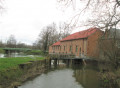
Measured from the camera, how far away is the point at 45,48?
51.7 m

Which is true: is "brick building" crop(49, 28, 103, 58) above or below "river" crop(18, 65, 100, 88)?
above

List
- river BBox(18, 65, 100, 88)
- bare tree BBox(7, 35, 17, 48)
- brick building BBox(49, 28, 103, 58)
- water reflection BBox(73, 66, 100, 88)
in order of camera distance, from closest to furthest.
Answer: river BBox(18, 65, 100, 88) < water reflection BBox(73, 66, 100, 88) < brick building BBox(49, 28, 103, 58) < bare tree BBox(7, 35, 17, 48)

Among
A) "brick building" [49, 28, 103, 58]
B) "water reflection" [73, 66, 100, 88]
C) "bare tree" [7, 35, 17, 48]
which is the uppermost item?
"bare tree" [7, 35, 17, 48]

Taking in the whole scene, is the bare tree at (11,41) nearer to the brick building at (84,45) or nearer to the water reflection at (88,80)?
the brick building at (84,45)

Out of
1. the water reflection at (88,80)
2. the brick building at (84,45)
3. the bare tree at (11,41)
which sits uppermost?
the bare tree at (11,41)

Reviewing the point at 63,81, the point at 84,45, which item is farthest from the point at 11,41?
the point at 63,81

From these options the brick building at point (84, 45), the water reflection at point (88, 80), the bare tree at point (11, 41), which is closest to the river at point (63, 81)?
the water reflection at point (88, 80)

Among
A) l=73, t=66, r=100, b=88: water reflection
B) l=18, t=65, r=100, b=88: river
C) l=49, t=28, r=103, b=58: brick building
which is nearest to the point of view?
l=18, t=65, r=100, b=88: river

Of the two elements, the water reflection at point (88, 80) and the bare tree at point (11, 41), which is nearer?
the water reflection at point (88, 80)

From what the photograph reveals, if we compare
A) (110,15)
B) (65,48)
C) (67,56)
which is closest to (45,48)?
(65,48)

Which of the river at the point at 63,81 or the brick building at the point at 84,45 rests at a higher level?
the brick building at the point at 84,45

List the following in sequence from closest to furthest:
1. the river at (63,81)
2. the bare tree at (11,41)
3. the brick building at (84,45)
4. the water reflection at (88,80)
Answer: the river at (63,81) → the water reflection at (88,80) → the brick building at (84,45) → the bare tree at (11,41)

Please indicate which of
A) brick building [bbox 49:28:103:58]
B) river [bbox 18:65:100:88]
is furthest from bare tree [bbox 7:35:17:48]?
river [bbox 18:65:100:88]

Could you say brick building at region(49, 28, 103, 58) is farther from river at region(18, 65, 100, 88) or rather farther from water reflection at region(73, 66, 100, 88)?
river at region(18, 65, 100, 88)
